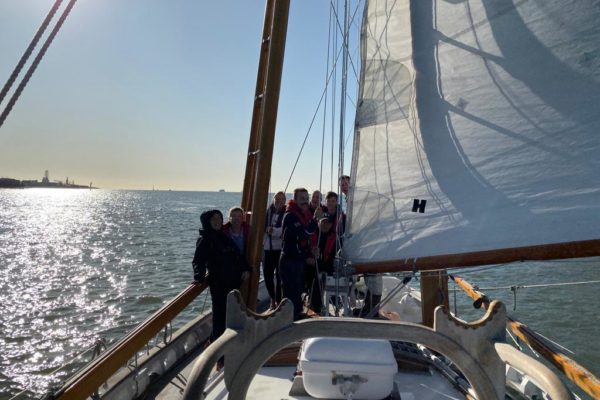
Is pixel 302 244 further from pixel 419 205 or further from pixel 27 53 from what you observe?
pixel 27 53

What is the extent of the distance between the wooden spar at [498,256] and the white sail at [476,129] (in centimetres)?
4

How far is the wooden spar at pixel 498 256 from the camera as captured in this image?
2.76 meters

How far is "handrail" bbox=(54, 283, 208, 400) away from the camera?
2830 millimetres

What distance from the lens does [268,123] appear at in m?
4.59

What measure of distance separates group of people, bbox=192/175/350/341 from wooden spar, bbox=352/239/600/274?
890 millimetres

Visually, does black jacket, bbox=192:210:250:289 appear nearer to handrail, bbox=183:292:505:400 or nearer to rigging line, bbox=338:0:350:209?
rigging line, bbox=338:0:350:209

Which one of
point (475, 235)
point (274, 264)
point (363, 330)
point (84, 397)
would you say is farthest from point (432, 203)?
point (274, 264)

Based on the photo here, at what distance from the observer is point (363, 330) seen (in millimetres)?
1922

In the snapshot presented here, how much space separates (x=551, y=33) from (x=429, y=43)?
0.95m

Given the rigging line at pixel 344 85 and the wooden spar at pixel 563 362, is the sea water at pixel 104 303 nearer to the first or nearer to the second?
the wooden spar at pixel 563 362

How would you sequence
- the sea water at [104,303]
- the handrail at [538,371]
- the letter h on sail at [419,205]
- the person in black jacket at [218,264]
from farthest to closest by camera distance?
the sea water at [104,303] → the person in black jacket at [218,264] → the letter h on sail at [419,205] → the handrail at [538,371]

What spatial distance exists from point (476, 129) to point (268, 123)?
2.12m

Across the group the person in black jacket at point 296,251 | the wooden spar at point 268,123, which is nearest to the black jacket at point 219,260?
the wooden spar at point 268,123

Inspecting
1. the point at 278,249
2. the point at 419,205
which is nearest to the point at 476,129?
the point at 419,205
